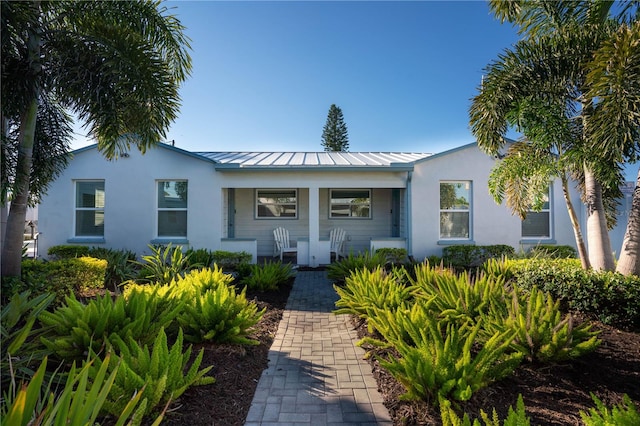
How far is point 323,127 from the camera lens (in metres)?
34.7

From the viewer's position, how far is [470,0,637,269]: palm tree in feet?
16.5

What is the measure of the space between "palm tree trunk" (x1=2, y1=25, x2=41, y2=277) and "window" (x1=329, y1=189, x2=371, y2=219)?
869 cm

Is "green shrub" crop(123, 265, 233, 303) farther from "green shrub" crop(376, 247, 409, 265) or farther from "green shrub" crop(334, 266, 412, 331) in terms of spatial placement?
"green shrub" crop(376, 247, 409, 265)

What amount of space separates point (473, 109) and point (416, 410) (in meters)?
5.63

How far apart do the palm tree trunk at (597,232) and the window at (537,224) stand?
4.34 meters

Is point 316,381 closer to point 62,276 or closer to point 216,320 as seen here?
point 216,320

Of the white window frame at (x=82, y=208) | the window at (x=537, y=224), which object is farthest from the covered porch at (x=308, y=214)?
the window at (x=537, y=224)

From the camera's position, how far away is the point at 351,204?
39.3 ft

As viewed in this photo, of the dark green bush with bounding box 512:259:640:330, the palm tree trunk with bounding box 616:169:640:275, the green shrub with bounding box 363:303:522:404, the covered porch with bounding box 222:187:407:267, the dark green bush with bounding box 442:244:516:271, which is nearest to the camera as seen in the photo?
the green shrub with bounding box 363:303:522:404

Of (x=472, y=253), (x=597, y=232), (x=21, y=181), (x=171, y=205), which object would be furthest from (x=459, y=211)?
(x=21, y=181)

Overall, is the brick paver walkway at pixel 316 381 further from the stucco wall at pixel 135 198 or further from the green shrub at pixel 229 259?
the stucco wall at pixel 135 198

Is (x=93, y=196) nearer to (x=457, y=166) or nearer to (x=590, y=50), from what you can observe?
(x=457, y=166)

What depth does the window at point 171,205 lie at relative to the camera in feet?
31.9

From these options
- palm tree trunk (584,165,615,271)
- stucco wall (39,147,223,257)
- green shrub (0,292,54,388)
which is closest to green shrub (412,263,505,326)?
palm tree trunk (584,165,615,271)
